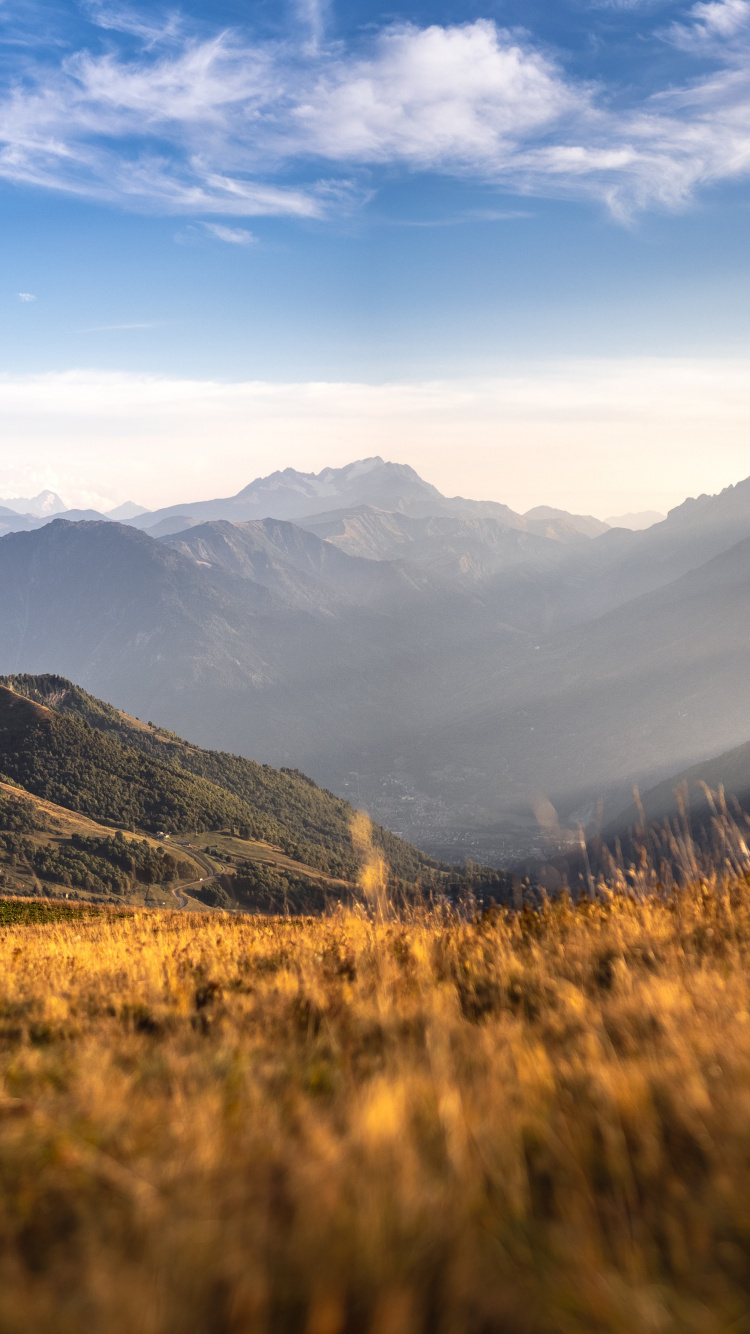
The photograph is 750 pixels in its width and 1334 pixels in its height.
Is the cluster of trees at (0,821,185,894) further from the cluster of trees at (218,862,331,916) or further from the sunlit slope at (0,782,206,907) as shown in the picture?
the cluster of trees at (218,862,331,916)

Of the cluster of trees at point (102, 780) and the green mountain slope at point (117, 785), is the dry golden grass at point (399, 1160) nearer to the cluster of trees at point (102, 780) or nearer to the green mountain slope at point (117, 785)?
the green mountain slope at point (117, 785)

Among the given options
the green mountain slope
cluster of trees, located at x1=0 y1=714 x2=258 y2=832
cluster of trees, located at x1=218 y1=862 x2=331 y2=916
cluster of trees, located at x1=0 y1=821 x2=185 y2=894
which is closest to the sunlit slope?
cluster of trees, located at x1=0 y1=821 x2=185 y2=894

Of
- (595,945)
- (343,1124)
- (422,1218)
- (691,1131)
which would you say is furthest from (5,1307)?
(595,945)

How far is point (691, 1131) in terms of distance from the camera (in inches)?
91.5

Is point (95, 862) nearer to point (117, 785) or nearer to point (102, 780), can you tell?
point (117, 785)

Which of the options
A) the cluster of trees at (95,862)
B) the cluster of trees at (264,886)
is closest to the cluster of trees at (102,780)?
the cluster of trees at (95,862)

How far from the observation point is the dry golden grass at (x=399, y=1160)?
159 cm

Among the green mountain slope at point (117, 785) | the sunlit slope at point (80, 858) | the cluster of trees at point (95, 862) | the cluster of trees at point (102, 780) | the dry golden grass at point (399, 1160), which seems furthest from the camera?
the green mountain slope at point (117, 785)

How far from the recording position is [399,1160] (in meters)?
2.12

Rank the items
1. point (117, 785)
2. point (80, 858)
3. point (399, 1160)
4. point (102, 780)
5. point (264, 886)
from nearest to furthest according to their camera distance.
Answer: point (399, 1160), point (264, 886), point (80, 858), point (102, 780), point (117, 785)

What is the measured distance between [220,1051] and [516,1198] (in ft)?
6.55

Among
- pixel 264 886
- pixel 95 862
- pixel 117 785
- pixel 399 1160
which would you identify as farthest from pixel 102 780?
pixel 399 1160

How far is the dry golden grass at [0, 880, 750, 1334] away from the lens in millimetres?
1588

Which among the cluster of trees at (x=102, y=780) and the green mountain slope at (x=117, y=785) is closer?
the cluster of trees at (x=102, y=780)
